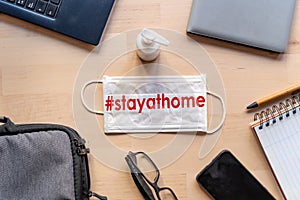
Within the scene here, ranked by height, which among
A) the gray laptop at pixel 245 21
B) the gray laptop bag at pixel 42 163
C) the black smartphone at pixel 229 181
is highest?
the gray laptop at pixel 245 21

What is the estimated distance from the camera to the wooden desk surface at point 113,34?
82 centimetres

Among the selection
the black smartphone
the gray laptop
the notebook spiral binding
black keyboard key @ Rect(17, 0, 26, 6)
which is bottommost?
the black smartphone

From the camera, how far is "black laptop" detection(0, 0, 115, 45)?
819 mm

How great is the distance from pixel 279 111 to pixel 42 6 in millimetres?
449

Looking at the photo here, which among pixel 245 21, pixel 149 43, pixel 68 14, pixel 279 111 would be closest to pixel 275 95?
pixel 279 111

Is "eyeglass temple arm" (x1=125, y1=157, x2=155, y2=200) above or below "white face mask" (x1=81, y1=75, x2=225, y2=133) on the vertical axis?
below

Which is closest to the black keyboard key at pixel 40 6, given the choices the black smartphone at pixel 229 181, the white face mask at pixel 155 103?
the white face mask at pixel 155 103

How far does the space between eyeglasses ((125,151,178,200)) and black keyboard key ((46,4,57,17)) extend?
272 millimetres

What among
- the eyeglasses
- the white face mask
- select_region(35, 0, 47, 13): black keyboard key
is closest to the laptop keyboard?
select_region(35, 0, 47, 13): black keyboard key

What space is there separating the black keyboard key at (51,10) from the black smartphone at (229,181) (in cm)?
37

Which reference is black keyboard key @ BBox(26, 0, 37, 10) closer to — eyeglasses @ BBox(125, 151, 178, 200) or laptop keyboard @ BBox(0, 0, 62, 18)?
laptop keyboard @ BBox(0, 0, 62, 18)

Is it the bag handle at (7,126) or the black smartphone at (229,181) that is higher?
the black smartphone at (229,181)

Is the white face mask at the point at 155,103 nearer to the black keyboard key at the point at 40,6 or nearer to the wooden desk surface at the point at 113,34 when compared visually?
the wooden desk surface at the point at 113,34

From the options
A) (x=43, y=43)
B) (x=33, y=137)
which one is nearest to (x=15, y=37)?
(x=43, y=43)
